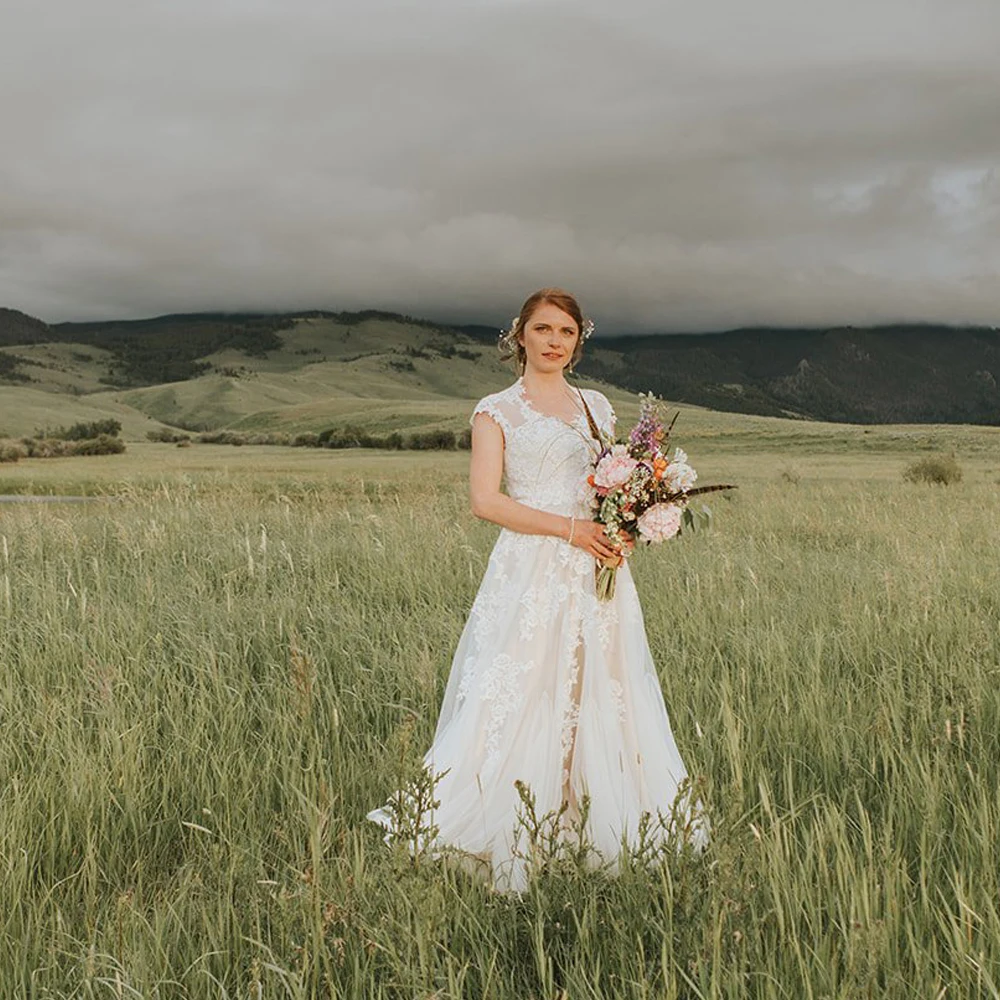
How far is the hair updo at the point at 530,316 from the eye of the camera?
391cm

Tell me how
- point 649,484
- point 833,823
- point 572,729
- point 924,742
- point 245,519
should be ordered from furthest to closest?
1. point 245,519
2. point 924,742
3. point 572,729
4. point 649,484
5. point 833,823

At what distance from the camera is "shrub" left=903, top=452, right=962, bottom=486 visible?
29969 millimetres

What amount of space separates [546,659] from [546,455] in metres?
0.91

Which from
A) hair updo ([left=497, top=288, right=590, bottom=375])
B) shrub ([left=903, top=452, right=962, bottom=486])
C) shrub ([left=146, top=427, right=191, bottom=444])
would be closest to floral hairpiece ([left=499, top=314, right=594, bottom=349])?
hair updo ([left=497, top=288, right=590, bottom=375])

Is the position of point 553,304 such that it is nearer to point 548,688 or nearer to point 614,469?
point 614,469

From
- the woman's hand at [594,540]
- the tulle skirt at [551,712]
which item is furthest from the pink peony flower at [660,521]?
the tulle skirt at [551,712]

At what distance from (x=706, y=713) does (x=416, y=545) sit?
4.83 m

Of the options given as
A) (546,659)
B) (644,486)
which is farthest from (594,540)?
(546,659)

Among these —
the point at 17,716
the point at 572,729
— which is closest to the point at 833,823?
the point at 572,729

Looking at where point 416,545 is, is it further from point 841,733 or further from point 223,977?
point 223,977

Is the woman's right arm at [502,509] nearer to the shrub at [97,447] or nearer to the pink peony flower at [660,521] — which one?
the pink peony flower at [660,521]

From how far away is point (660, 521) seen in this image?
3301mm

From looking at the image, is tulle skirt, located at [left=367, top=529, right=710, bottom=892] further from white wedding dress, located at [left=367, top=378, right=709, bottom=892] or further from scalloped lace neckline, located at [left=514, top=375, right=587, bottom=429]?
scalloped lace neckline, located at [left=514, top=375, right=587, bottom=429]

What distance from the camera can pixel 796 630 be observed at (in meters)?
5.92
